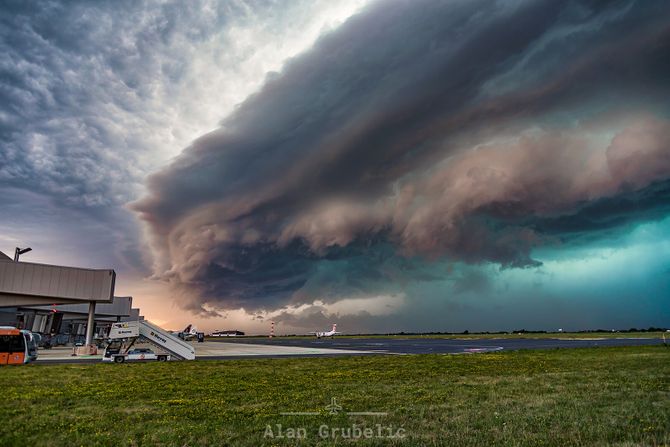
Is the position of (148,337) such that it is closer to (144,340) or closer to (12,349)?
(144,340)

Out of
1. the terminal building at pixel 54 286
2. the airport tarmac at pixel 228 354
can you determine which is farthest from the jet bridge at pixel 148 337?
the terminal building at pixel 54 286

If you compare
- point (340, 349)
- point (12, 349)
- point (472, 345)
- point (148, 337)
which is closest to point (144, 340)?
point (148, 337)

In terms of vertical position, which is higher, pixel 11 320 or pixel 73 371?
pixel 11 320

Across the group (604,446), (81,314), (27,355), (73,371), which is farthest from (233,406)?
(81,314)

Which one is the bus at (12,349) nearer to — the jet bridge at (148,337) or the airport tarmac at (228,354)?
the airport tarmac at (228,354)

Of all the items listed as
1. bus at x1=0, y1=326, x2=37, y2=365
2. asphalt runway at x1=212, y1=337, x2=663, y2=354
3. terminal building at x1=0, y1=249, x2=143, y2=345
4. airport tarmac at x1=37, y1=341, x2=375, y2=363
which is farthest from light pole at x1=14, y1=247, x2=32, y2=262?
asphalt runway at x1=212, y1=337, x2=663, y2=354

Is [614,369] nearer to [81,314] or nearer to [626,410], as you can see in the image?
[626,410]
